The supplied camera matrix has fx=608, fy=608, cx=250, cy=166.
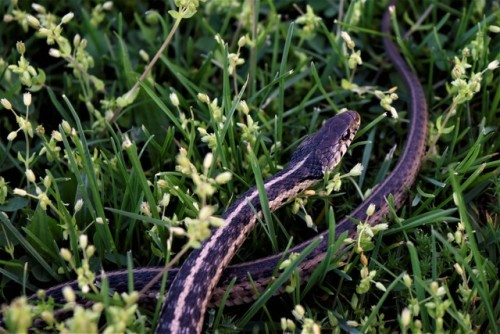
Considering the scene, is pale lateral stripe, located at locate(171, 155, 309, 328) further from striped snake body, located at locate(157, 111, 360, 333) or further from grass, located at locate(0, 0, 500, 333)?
grass, located at locate(0, 0, 500, 333)

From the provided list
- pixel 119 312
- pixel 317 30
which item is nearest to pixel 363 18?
pixel 317 30

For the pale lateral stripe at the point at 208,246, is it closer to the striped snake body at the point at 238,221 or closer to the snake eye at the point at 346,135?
the striped snake body at the point at 238,221

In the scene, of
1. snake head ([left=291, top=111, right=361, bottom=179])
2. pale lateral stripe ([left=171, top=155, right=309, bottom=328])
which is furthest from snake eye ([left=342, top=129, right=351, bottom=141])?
pale lateral stripe ([left=171, top=155, right=309, bottom=328])

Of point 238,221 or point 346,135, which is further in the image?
point 346,135

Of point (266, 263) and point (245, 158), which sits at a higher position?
point (245, 158)

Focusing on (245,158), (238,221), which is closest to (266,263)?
(238,221)

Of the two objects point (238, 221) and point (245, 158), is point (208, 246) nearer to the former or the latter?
point (238, 221)

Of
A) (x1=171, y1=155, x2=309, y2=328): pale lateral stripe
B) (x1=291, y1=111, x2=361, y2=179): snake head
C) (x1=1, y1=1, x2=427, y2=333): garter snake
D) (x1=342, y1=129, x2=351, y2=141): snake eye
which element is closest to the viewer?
(x1=171, y1=155, x2=309, y2=328): pale lateral stripe
